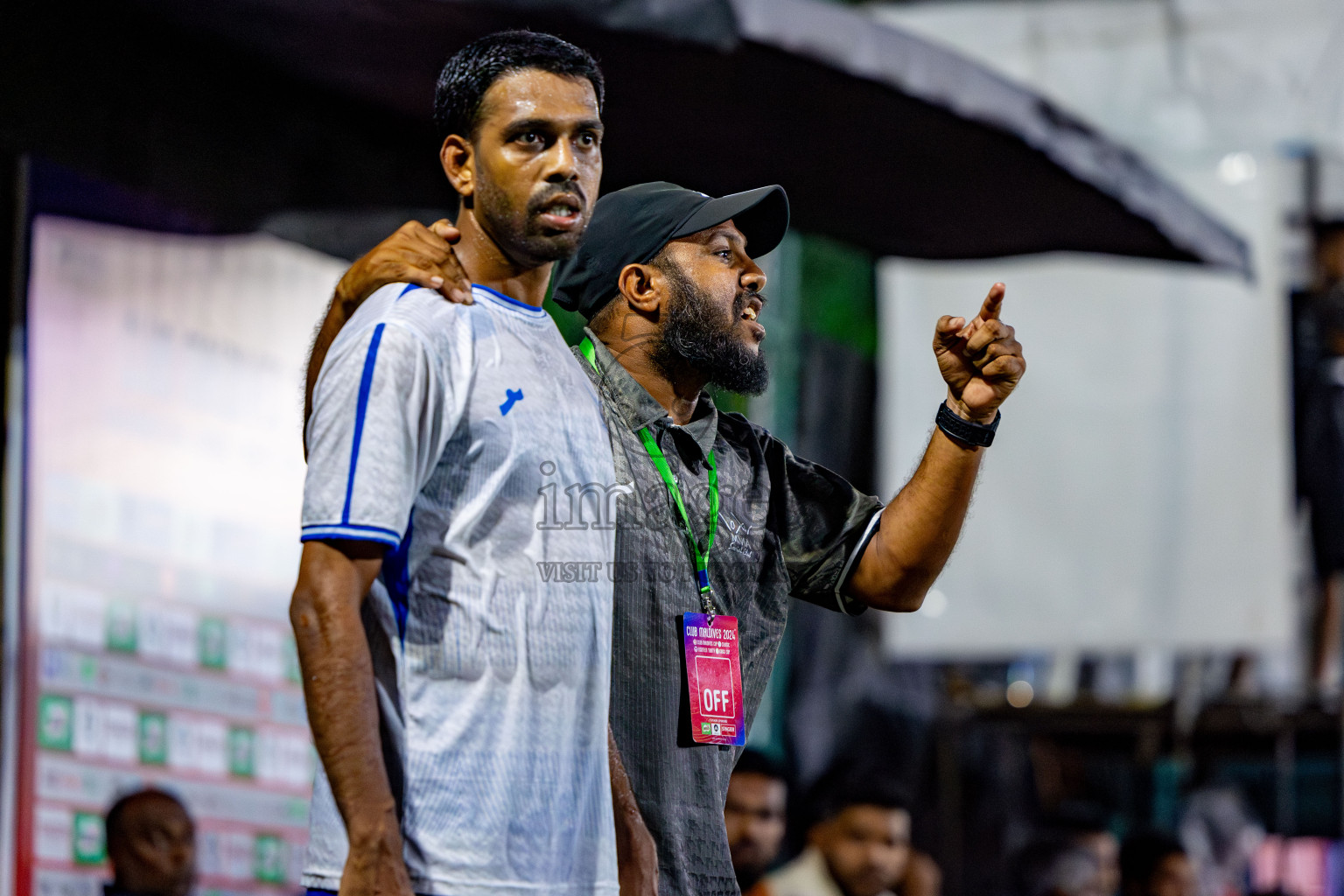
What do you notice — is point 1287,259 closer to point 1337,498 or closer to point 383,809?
point 1337,498

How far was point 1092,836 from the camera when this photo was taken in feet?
24.4

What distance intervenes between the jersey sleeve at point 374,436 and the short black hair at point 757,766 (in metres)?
3.49

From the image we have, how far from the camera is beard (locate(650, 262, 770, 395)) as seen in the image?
9.70ft

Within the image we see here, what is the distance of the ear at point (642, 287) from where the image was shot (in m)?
3.02

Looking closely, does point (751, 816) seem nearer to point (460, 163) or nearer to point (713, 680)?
point (713, 680)

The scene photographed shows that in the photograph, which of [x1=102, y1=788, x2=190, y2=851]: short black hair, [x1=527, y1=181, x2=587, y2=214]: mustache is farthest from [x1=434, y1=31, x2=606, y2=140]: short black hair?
[x1=102, y1=788, x2=190, y2=851]: short black hair

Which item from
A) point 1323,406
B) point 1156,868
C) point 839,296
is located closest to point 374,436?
point 1156,868

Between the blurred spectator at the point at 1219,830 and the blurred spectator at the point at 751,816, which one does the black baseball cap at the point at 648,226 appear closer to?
the blurred spectator at the point at 751,816

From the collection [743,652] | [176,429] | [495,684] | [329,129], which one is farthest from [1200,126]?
[495,684]

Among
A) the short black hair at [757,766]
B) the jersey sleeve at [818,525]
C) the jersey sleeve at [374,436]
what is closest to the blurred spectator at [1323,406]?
the short black hair at [757,766]

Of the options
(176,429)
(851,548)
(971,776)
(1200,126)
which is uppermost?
(1200,126)

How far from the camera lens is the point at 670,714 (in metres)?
2.75

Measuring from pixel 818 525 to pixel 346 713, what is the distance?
3.99 feet

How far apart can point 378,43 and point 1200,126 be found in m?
4.68
